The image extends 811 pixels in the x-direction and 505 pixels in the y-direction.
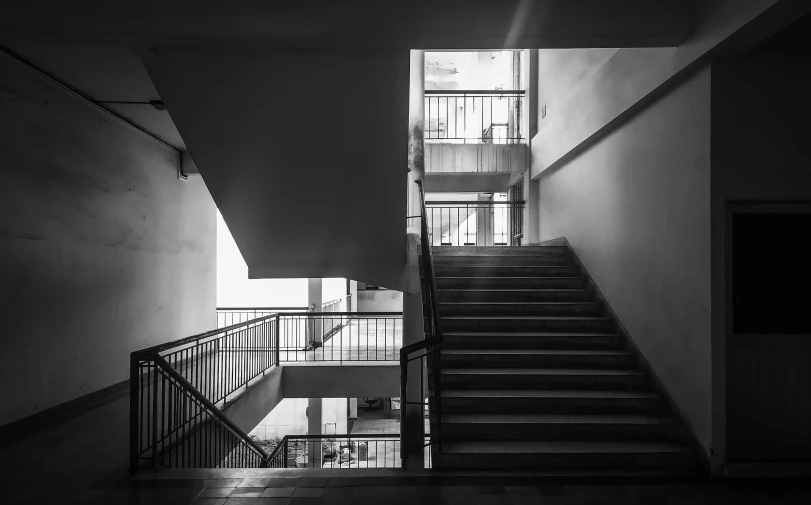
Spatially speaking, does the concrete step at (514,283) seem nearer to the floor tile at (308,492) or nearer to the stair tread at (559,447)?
the stair tread at (559,447)

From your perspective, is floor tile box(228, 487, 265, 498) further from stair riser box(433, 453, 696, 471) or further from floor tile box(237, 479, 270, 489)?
stair riser box(433, 453, 696, 471)

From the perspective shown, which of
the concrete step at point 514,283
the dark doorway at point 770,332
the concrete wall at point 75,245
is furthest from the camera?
the concrete step at point 514,283

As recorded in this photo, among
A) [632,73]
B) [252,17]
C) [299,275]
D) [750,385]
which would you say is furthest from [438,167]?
[750,385]

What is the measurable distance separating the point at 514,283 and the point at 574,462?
279 centimetres

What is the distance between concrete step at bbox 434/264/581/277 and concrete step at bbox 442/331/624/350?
4.38ft

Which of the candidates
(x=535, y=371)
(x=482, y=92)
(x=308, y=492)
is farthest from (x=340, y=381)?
(x=482, y=92)

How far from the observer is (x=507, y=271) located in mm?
6680

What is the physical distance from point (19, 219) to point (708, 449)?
20.5 feet

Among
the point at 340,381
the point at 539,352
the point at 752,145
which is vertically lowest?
the point at 340,381

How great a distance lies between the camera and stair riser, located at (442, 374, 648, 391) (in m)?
4.82

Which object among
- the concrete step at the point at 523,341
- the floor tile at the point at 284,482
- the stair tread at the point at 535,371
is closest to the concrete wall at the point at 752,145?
the stair tread at the point at 535,371

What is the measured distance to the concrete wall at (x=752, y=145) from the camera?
3.78 m

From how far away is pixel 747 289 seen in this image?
394 centimetres

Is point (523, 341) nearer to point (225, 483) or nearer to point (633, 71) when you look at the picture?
point (633, 71)
